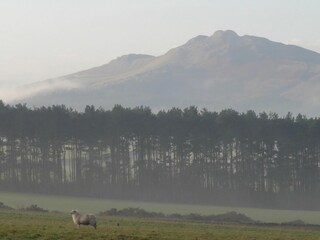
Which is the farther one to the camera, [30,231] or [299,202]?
[299,202]

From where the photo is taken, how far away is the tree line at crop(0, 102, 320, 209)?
394ft

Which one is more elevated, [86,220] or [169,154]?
[169,154]

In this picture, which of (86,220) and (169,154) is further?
(169,154)

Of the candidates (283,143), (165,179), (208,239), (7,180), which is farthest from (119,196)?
(208,239)

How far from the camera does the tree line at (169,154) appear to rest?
12006 cm

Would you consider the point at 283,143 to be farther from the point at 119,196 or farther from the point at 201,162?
the point at 119,196

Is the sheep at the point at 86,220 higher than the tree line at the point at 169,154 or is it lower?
lower

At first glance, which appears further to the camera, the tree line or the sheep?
the tree line

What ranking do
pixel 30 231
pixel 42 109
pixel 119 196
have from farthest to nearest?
pixel 42 109 → pixel 119 196 → pixel 30 231

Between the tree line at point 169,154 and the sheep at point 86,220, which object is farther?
the tree line at point 169,154

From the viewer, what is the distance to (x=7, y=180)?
118312 millimetres

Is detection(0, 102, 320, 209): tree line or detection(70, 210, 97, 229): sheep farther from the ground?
detection(0, 102, 320, 209): tree line

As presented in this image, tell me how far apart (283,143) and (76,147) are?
37513 mm

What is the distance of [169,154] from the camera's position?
12469 cm
